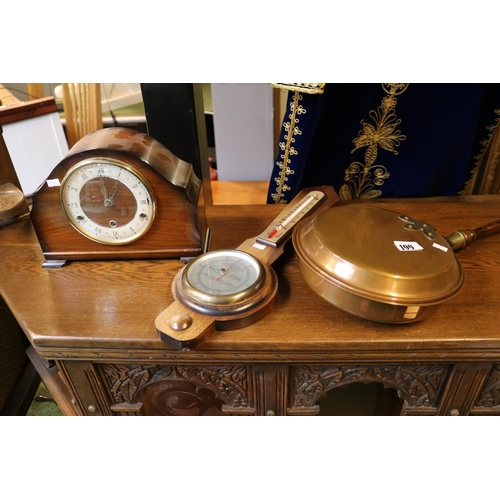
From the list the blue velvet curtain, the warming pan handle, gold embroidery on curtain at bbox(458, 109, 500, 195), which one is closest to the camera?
the warming pan handle

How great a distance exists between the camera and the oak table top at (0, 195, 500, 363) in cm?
82

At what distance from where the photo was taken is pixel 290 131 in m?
1.11

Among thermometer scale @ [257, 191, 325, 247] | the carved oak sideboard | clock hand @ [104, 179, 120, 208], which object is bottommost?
the carved oak sideboard

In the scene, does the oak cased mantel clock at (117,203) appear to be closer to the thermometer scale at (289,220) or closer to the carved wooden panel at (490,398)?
the thermometer scale at (289,220)

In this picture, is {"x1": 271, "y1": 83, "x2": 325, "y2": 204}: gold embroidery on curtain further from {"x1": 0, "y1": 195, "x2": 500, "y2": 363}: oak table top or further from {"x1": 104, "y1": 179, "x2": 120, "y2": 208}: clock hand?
{"x1": 104, "y1": 179, "x2": 120, "y2": 208}: clock hand

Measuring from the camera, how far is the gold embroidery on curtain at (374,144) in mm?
1135

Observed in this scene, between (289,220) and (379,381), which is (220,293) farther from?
(379,381)

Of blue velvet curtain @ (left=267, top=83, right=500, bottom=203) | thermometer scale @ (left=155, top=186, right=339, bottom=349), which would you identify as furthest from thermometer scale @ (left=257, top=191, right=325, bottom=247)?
blue velvet curtain @ (left=267, top=83, right=500, bottom=203)

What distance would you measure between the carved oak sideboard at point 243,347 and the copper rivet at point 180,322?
0.16 feet

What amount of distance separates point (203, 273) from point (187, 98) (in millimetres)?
466

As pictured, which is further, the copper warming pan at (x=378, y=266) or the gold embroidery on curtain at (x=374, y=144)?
the gold embroidery on curtain at (x=374, y=144)

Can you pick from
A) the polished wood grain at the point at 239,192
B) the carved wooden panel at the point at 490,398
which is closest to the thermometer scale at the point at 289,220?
the carved wooden panel at the point at 490,398

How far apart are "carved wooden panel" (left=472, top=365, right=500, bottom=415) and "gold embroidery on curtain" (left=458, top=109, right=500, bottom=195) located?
64 centimetres

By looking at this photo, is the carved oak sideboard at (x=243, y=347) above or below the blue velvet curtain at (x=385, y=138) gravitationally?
below
